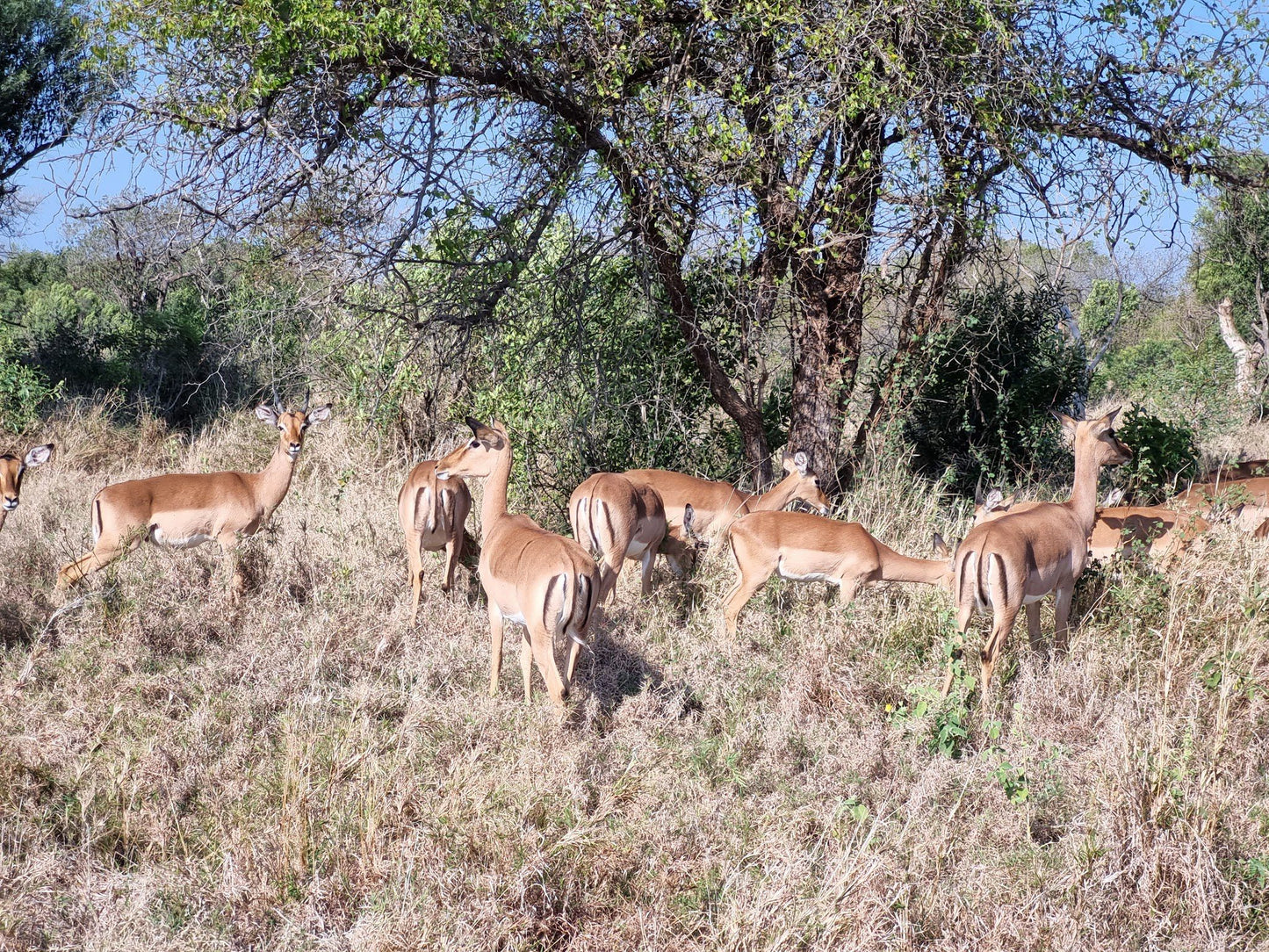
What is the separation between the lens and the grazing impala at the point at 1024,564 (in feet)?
17.0

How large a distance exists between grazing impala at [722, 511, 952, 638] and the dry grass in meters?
0.19

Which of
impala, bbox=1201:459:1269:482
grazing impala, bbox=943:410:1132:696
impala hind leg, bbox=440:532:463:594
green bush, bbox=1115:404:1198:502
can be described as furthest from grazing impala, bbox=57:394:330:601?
impala, bbox=1201:459:1269:482

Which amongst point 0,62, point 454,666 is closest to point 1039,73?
point 454,666

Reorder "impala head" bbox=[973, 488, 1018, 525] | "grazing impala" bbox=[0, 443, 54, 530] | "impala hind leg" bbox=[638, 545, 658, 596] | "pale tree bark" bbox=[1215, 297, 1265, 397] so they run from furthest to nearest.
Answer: "pale tree bark" bbox=[1215, 297, 1265, 397] → "impala hind leg" bbox=[638, 545, 658, 596] → "impala head" bbox=[973, 488, 1018, 525] → "grazing impala" bbox=[0, 443, 54, 530]

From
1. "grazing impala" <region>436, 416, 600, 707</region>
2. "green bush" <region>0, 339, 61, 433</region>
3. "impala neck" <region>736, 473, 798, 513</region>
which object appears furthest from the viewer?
"green bush" <region>0, 339, 61, 433</region>

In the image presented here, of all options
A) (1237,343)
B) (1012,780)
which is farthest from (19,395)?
(1237,343)

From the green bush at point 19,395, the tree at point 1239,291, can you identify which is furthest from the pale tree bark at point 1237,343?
the green bush at point 19,395

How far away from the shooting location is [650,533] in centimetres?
685

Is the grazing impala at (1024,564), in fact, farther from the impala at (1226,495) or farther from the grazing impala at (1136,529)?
the impala at (1226,495)

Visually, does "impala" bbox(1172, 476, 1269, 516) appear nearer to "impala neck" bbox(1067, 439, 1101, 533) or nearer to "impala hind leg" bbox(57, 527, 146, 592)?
"impala neck" bbox(1067, 439, 1101, 533)

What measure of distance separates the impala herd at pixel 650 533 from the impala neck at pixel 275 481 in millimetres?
11

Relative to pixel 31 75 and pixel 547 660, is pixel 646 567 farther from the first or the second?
pixel 31 75

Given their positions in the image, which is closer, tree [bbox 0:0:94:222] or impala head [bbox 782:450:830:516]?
impala head [bbox 782:450:830:516]

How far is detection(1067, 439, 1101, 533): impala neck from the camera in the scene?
6039 mm
